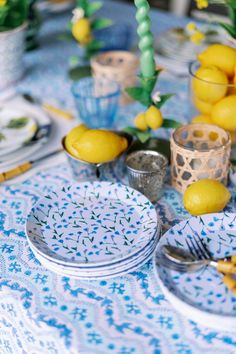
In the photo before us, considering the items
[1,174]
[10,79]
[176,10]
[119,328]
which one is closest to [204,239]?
[119,328]

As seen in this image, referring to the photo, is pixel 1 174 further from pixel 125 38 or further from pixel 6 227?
pixel 125 38

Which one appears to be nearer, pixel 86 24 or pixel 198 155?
pixel 198 155

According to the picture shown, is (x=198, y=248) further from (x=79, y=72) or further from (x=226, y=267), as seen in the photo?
(x=79, y=72)

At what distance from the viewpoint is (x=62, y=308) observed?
0.74 meters

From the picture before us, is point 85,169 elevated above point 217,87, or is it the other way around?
point 217,87

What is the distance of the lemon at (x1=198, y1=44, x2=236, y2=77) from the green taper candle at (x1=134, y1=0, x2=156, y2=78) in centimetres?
12

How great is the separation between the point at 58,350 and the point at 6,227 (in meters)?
0.28

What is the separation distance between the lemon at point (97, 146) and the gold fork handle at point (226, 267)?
0.31 metres

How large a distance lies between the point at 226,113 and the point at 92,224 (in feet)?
1.08

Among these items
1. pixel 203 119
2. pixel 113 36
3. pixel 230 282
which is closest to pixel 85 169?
pixel 203 119

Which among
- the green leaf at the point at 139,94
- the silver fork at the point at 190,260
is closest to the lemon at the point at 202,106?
the green leaf at the point at 139,94

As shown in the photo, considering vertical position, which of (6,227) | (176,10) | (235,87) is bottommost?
(176,10)

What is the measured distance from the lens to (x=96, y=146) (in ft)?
3.06

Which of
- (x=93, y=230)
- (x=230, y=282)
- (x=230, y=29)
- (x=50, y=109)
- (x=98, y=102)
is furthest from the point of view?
(x=50, y=109)
